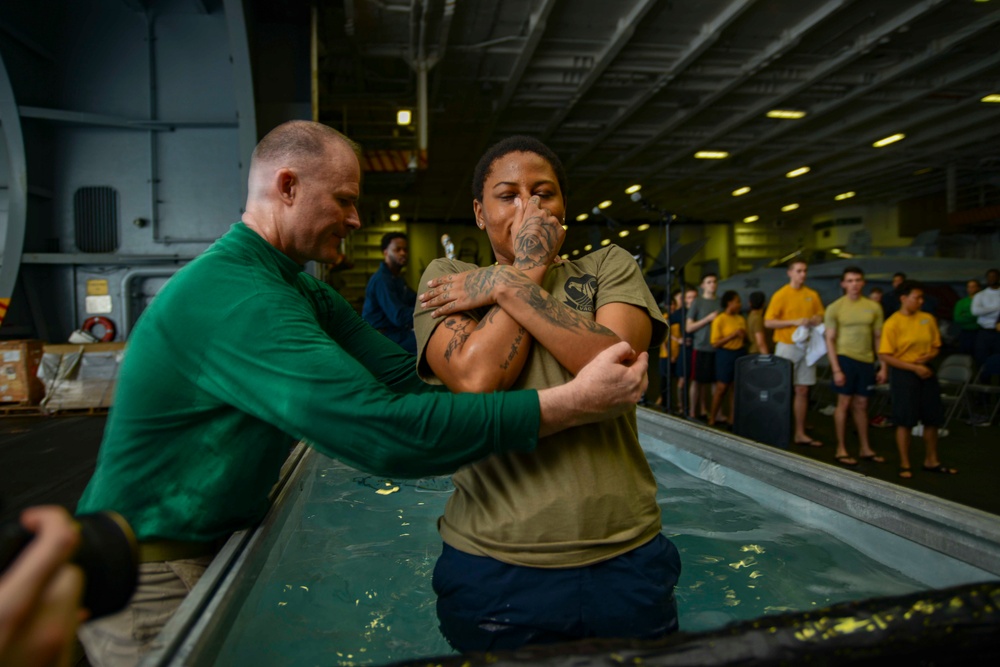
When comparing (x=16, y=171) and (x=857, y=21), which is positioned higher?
(x=857, y=21)

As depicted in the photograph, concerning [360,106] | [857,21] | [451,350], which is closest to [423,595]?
[451,350]

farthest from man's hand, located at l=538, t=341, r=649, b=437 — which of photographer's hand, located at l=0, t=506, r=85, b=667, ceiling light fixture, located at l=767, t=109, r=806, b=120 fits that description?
ceiling light fixture, located at l=767, t=109, r=806, b=120

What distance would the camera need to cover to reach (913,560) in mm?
1741

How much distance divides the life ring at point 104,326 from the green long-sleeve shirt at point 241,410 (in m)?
8.42

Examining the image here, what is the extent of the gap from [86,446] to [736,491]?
5.63 metres

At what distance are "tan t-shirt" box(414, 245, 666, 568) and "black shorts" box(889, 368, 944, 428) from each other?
15.2 ft

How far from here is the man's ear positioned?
1.37m

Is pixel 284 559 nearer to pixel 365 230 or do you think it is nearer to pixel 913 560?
pixel 913 560

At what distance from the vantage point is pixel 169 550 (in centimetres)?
127

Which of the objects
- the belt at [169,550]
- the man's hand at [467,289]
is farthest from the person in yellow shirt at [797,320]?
the belt at [169,550]

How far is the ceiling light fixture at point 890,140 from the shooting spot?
13233 millimetres

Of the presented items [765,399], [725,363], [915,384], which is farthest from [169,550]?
[725,363]

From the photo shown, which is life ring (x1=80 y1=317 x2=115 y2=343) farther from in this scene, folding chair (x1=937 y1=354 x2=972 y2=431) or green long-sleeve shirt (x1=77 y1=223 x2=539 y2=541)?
folding chair (x1=937 y1=354 x2=972 y2=431)

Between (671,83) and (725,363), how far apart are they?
582 centimetres
